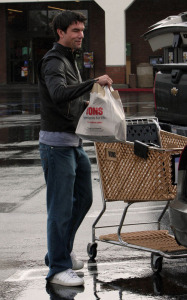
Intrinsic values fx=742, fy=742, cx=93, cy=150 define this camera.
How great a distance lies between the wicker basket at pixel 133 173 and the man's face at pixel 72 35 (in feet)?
3.08

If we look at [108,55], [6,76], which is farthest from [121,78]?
[6,76]

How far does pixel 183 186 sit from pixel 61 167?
0.94 metres

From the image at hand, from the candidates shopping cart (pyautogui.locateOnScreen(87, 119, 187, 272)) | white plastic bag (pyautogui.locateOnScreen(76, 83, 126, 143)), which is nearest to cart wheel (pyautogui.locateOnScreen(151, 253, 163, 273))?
shopping cart (pyautogui.locateOnScreen(87, 119, 187, 272))

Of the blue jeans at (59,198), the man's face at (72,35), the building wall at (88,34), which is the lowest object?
the blue jeans at (59,198)

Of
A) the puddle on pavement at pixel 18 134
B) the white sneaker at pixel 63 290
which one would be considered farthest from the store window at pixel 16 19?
the white sneaker at pixel 63 290

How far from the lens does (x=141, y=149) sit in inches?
231

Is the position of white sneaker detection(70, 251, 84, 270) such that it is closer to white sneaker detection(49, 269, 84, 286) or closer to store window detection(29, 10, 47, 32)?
white sneaker detection(49, 269, 84, 286)

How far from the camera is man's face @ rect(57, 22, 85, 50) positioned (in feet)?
18.2

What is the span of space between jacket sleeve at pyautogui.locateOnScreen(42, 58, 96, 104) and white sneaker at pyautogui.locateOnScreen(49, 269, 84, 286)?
1.30 meters

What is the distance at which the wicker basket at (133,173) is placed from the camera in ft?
19.2

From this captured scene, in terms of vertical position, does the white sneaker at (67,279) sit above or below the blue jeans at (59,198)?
below

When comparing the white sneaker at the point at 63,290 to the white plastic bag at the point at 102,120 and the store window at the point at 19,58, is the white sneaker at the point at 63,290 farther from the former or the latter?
the store window at the point at 19,58

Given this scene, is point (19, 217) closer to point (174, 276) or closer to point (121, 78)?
point (174, 276)

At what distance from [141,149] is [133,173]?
263mm
